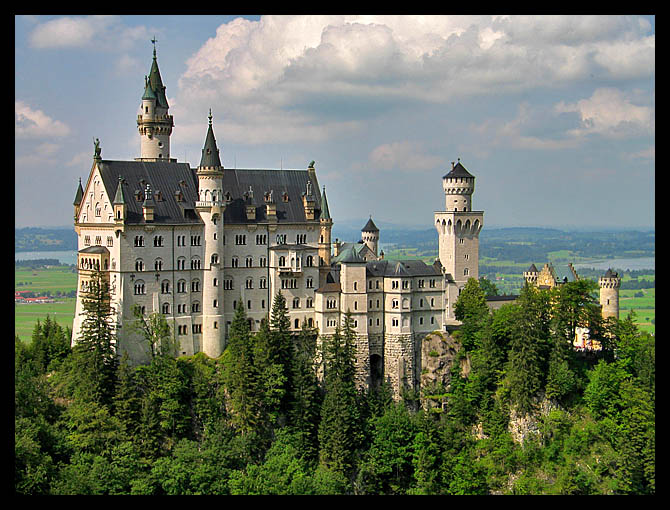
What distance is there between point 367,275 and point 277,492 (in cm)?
2458

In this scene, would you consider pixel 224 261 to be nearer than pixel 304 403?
No

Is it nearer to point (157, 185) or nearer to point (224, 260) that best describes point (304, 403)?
point (224, 260)

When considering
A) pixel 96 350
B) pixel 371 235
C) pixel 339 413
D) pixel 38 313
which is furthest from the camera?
pixel 38 313

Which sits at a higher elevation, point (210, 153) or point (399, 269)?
point (210, 153)

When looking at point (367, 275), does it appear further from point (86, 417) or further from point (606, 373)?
point (86, 417)

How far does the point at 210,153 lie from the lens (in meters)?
78.7

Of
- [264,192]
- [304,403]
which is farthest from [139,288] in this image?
[304,403]

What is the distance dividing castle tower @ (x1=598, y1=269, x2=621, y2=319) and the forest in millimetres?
14272

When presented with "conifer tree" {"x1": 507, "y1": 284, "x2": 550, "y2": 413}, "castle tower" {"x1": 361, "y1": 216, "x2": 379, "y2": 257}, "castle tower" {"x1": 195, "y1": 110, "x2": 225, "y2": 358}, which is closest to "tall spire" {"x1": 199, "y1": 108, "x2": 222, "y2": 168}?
"castle tower" {"x1": 195, "y1": 110, "x2": 225, "y2": 358}

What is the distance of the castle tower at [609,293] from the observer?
→ 96.4 metres

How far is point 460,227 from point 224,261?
29.8 m

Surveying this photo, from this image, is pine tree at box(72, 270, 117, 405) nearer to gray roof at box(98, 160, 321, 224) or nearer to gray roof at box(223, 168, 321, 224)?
gray roof at box(98, 160, 321, 224)

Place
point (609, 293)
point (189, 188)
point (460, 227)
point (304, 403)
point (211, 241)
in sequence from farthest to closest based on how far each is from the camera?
point (609, 293), point (460, 227), point (189, 188), point (211, 241), point (304, 403)

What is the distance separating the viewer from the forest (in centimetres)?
6912
